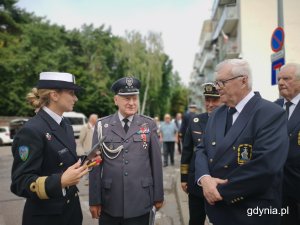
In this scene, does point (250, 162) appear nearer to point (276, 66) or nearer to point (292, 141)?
point (292, 141)

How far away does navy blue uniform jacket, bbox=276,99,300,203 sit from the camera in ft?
10.5

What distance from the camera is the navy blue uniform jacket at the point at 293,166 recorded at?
321 centimetres

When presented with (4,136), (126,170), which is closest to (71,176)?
(126,170)

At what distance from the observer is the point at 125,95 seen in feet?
11.8

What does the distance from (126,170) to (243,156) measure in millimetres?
1274

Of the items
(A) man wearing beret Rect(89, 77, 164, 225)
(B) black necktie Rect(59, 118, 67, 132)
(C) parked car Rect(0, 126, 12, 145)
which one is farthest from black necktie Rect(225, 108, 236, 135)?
(C) parked car Rect(0, 126, 12, 145)

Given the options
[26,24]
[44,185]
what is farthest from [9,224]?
[26,24]

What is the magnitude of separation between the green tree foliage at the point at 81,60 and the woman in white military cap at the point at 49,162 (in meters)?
31.9

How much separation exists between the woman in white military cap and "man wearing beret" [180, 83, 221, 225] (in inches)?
61.4

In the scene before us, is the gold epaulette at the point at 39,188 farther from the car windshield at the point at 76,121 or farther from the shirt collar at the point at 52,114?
the car windshield at the point at 76,121

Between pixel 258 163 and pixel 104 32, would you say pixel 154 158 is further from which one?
pixel 104 32

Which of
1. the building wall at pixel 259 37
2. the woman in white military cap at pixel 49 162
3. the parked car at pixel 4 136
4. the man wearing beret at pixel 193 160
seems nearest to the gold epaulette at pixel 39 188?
the woman in white military cap at pixel 49 162

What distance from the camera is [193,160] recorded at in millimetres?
4156

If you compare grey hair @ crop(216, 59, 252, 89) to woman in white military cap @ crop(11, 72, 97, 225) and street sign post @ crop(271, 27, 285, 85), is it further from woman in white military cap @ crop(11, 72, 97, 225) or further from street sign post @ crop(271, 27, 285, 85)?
street sign post @ crop(271, 27, 285, 85)
